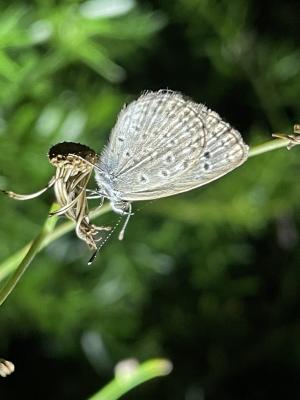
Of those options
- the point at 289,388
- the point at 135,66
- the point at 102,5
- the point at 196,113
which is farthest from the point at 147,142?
the point at 289,388

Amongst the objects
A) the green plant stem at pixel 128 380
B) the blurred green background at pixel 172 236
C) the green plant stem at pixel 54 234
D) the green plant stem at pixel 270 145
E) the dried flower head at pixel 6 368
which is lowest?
the dried flower head at pixel 6 368

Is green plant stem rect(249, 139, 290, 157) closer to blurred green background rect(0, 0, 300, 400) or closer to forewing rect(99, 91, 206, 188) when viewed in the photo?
forewing rect(99, 91, 206, 188)

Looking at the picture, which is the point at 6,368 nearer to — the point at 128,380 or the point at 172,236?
the point at 128,380

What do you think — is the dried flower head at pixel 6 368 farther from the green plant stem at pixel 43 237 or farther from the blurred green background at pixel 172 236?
the blurred green background at pixel 172 236

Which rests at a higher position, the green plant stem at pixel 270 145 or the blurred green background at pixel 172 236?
the blurred green background at pixel 172 236

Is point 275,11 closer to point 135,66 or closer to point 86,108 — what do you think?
point 135,66

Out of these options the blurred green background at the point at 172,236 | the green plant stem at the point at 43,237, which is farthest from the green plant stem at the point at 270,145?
the blurred green background at the point at 172,236

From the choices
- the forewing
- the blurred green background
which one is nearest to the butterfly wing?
the forewing
